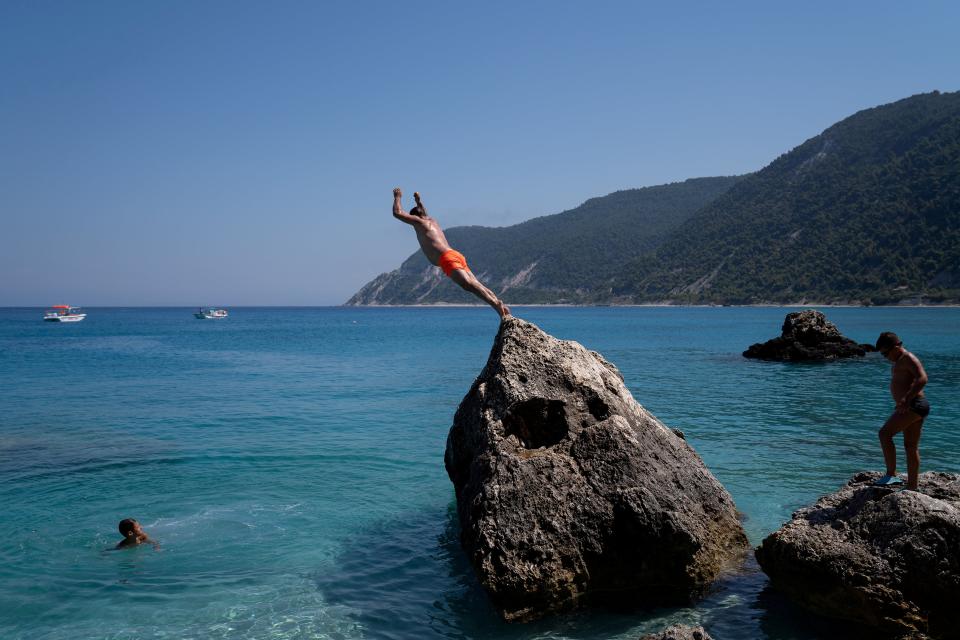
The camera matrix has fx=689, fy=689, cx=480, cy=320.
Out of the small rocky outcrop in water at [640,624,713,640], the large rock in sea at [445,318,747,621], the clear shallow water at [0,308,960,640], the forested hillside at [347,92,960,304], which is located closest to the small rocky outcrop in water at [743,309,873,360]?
the clear shallow water at [0,308,960,640]

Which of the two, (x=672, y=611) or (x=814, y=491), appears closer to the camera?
(x=672, y=611)

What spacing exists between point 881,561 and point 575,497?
3.21 metres

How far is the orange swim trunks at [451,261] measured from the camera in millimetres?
9789

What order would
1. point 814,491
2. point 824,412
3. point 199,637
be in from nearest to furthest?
1. point 199,637
2. point 814,491
3. point 824,412

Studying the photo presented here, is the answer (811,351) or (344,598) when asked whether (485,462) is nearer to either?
(344,598)

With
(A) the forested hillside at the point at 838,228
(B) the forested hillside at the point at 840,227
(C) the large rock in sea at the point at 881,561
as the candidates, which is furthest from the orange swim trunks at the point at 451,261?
(B) the forested hillside at the point at 840,227

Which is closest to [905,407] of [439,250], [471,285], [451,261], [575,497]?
[575,497]

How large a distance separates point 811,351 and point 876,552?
34145 mm

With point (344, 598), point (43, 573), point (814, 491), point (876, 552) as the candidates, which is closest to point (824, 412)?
point (814, 491)

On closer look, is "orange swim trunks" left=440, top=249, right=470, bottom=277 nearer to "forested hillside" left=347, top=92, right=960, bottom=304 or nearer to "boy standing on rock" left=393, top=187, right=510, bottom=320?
"boy standing on rock" left=393, top=187, right=510, bottom=320

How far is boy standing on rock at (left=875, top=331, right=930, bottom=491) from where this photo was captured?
25.6 feet

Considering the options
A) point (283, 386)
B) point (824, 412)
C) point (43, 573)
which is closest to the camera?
point (43, 573)

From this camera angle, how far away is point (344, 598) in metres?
8.68

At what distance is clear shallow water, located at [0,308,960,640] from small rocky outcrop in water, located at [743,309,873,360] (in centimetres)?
602
